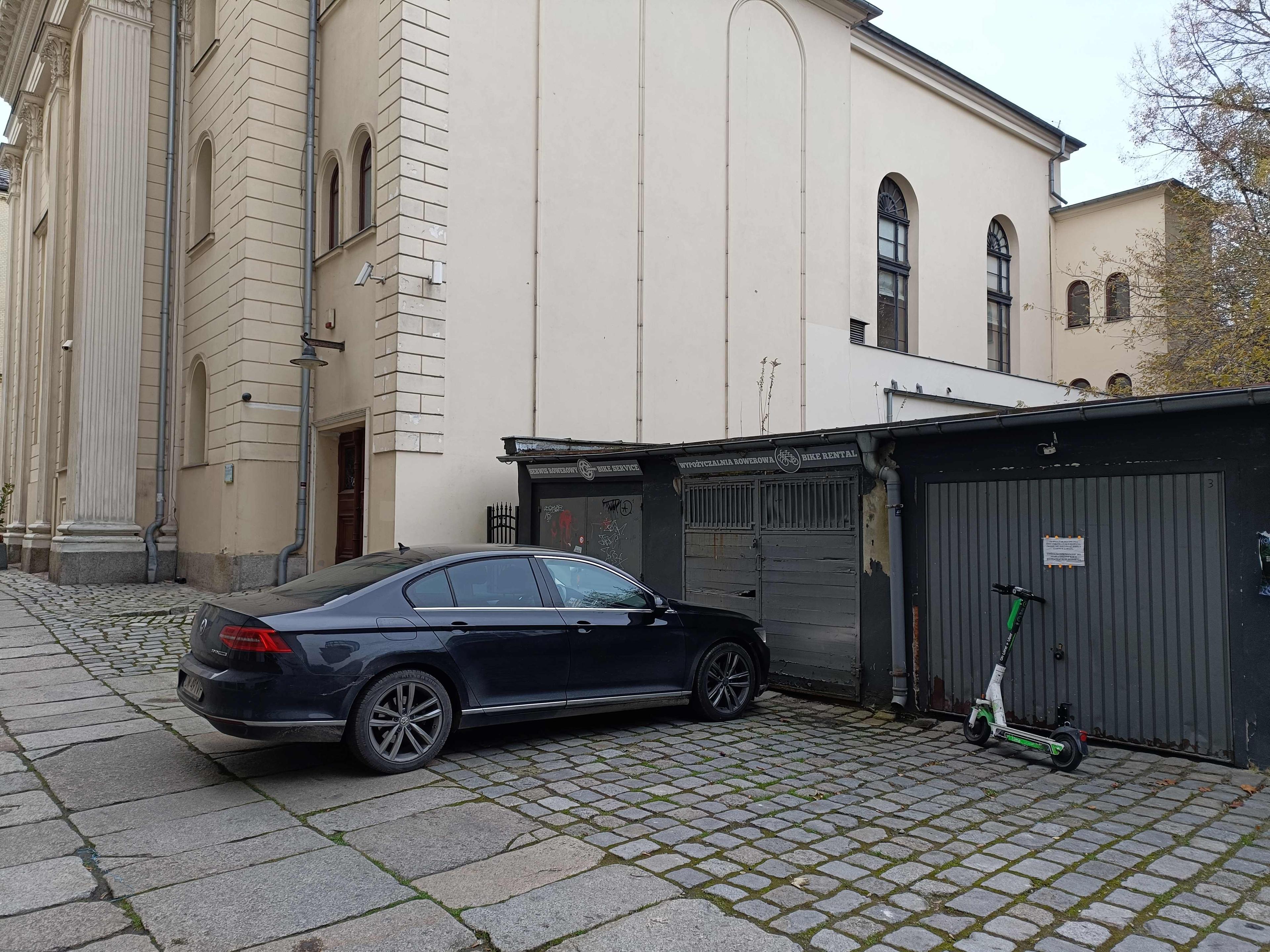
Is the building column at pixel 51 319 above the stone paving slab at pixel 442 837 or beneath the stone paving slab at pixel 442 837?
above

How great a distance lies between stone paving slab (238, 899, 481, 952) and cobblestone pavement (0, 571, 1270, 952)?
0.01 m

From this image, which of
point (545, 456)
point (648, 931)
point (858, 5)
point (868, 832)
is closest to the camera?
point (648, 931)

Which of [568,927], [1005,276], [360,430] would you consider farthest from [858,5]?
[568,927]

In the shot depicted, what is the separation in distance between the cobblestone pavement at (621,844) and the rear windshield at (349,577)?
114 centimetres

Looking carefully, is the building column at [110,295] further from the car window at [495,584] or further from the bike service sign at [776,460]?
the car window at [495,584]

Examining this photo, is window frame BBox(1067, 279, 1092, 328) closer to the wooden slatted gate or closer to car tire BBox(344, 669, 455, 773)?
the wooden slatted gate

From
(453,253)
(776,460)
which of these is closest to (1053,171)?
(453,253)

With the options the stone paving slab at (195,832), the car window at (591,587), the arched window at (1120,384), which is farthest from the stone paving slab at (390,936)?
the arched window at (1120,384)

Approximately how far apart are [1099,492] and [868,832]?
3546 mm

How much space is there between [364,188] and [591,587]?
427 inches

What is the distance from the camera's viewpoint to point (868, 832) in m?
5.25

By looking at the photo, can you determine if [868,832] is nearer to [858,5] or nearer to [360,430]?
[360,430]

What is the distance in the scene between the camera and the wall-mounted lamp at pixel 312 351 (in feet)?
48.6

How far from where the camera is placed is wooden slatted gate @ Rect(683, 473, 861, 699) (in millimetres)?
8930
